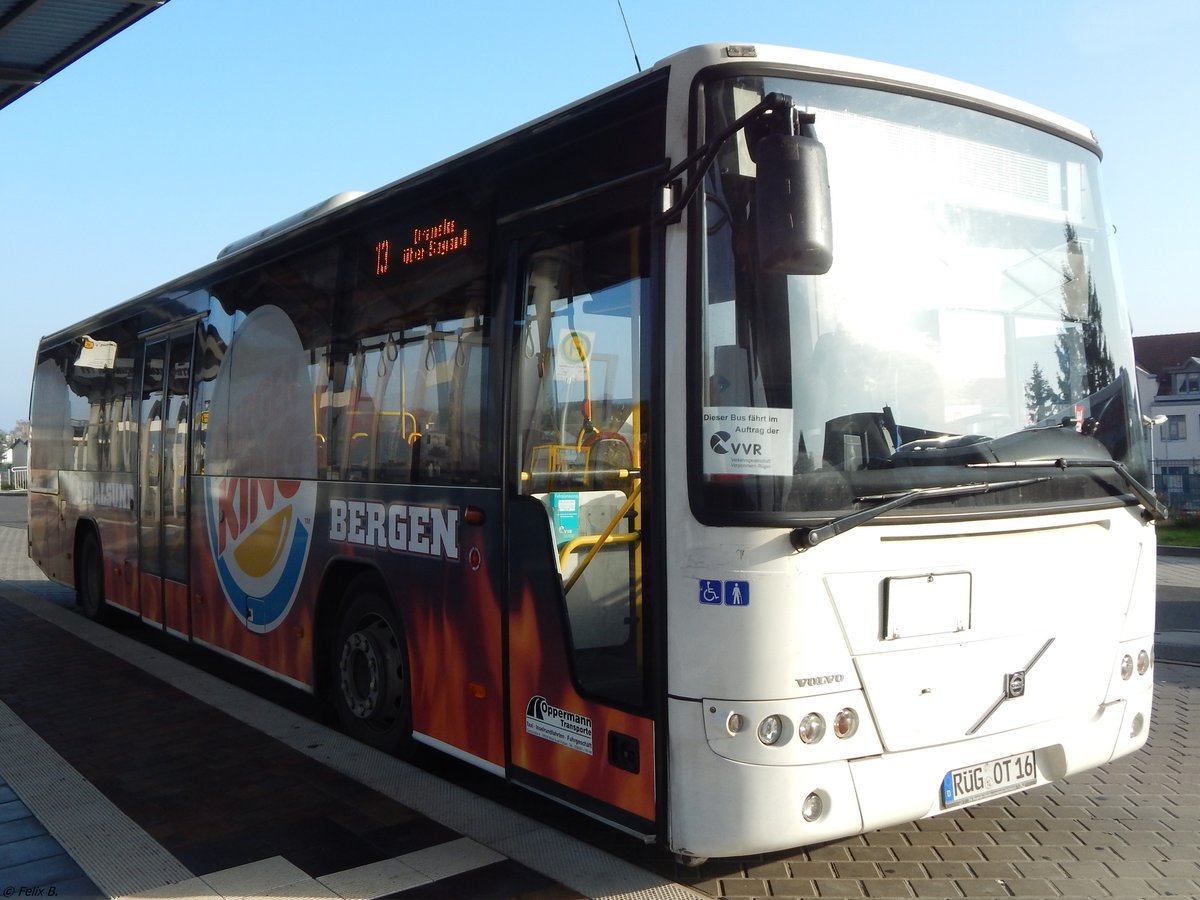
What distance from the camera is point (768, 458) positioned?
13.2 ft

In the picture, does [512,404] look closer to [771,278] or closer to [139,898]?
[771,278]

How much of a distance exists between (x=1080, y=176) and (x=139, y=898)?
517 cm

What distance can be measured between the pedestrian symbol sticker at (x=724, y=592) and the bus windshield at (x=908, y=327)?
0.25 m

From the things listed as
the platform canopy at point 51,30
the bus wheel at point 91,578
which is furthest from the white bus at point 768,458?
the bus wheel at point 91,578

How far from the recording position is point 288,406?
751 cm

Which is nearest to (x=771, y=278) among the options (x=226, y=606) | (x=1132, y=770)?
(x=1132, y=770)

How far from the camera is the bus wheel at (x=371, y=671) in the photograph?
631cm

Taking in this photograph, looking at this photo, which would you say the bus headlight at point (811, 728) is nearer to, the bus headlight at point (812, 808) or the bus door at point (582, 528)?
the bus headlight at point (812, 808)

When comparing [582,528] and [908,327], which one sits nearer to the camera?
[908,327]

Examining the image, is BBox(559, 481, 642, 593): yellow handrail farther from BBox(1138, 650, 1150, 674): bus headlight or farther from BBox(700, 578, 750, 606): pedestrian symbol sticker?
BBox(1138, 650, 1150, 674): bus headlight

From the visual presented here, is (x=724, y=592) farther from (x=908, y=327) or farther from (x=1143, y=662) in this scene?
(x=1143, y=662)

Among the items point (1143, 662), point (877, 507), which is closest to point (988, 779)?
point (1143, 662)

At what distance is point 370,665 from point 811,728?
3.25m

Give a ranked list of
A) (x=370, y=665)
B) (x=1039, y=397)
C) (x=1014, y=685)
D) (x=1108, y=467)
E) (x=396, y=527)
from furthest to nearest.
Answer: (x=370, y=665)
(x=396, y=527)
(x=1108, y=467)
(x=1039, y=397)
(x=1014, y=685)
